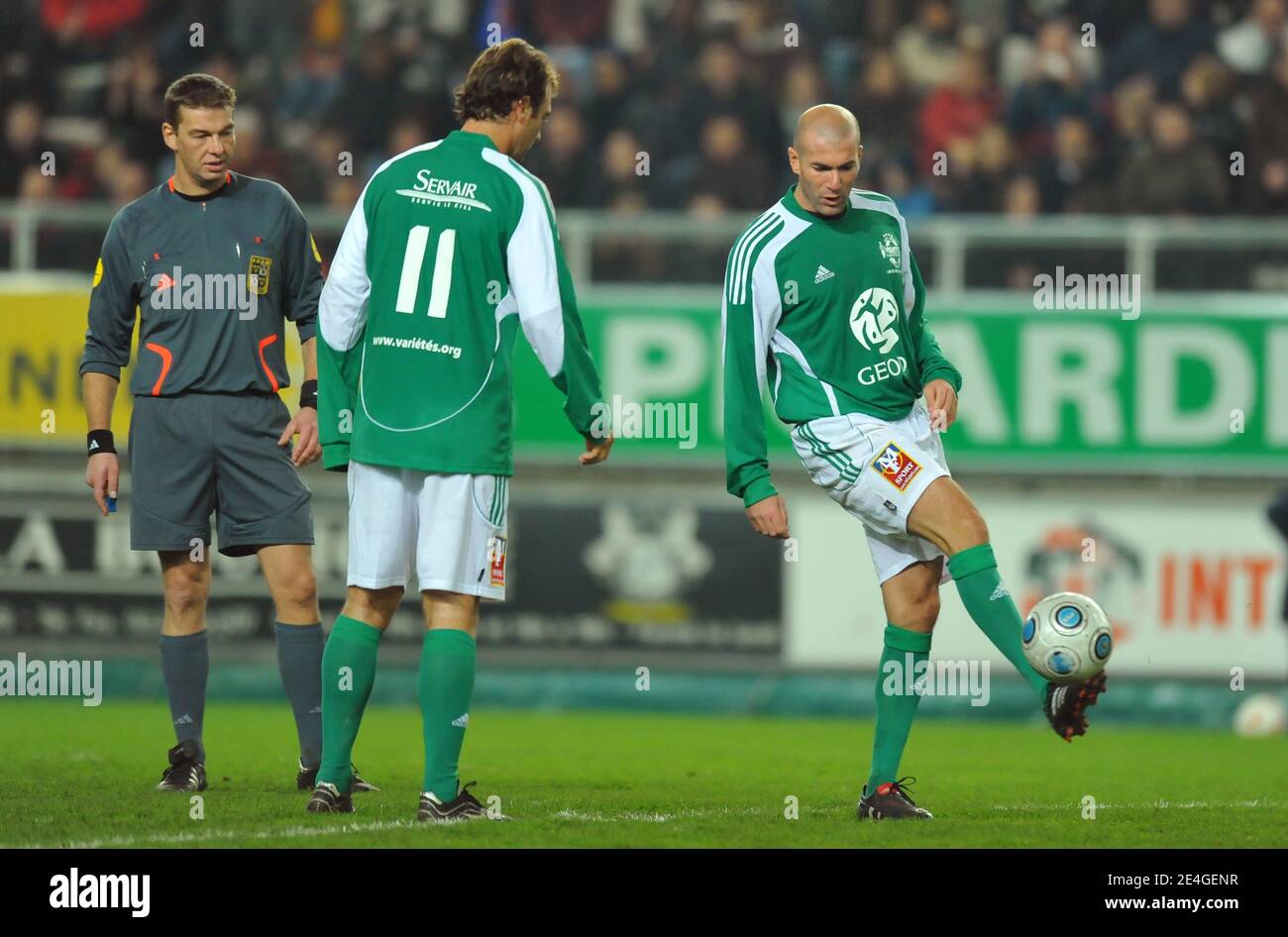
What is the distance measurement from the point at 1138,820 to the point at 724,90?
8736mm

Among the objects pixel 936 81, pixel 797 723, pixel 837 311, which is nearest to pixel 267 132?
pixel 936 81

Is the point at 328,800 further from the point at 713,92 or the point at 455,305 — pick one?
the point at 713,92

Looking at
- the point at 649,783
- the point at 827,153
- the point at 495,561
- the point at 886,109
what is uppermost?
the point at 886,109

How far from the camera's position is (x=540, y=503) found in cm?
A: 1196

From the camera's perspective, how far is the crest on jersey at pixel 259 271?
6629mm

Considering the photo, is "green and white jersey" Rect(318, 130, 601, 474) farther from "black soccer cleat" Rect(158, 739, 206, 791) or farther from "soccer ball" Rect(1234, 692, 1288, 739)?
"soccer ball" Rect(1234, 692, 1288, 739)

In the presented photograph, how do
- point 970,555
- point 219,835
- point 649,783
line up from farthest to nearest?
1. point 649,783
2. point 970,555
3. point 219,835

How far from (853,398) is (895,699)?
0.99m

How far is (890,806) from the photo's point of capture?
19.5 ft

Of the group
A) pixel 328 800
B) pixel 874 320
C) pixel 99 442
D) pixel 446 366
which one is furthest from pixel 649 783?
pixel 99 442

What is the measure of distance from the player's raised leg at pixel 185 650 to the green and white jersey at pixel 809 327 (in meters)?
2.00

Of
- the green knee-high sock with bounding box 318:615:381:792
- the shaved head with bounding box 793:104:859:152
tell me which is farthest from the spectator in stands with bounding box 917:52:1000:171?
the green knee-high sock with bounding box 318:615:381:792

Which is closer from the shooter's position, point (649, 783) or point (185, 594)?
point (185, 594)
